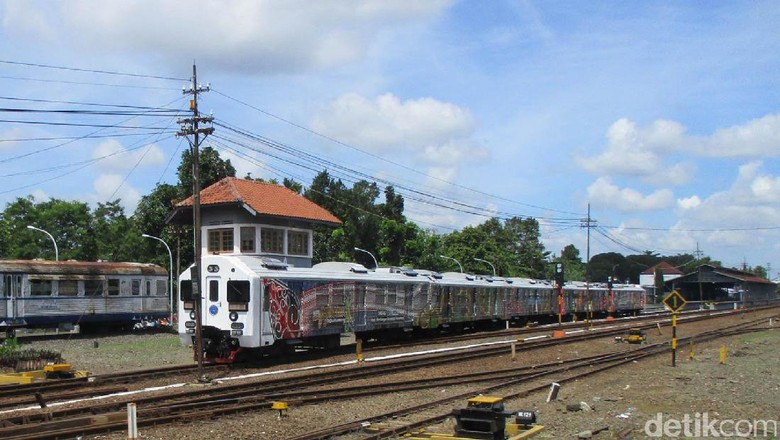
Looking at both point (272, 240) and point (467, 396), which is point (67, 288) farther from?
point (467, 396)

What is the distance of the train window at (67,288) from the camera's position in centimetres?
3203

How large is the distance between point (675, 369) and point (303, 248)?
1719cm

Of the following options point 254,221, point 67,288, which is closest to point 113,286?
point 67,288

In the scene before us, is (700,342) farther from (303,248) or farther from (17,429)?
(17,429)

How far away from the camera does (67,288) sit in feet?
106

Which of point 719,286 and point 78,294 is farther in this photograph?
point 719,286

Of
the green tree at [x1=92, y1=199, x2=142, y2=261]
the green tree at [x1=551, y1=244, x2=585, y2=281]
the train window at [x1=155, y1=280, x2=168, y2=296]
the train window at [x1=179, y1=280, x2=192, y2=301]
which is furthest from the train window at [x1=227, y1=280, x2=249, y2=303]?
the green tree at [x1=551, y1=244, x2=585, y2=281]

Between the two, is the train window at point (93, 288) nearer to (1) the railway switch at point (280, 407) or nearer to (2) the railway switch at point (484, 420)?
(1) the railway switch at point (280, 407)

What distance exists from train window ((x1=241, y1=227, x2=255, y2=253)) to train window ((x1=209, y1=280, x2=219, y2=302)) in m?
8.70

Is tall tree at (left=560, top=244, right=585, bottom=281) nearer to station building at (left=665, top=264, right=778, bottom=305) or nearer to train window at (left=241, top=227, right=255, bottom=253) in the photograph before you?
station building at (left=665, top=264, right=778, bottom=305)

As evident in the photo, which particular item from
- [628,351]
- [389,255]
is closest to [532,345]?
Result: [628,351]

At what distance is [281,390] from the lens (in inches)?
610

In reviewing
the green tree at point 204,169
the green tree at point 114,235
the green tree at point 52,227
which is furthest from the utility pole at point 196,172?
the green tree at point 52,227

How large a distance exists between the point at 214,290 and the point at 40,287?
13.8m
